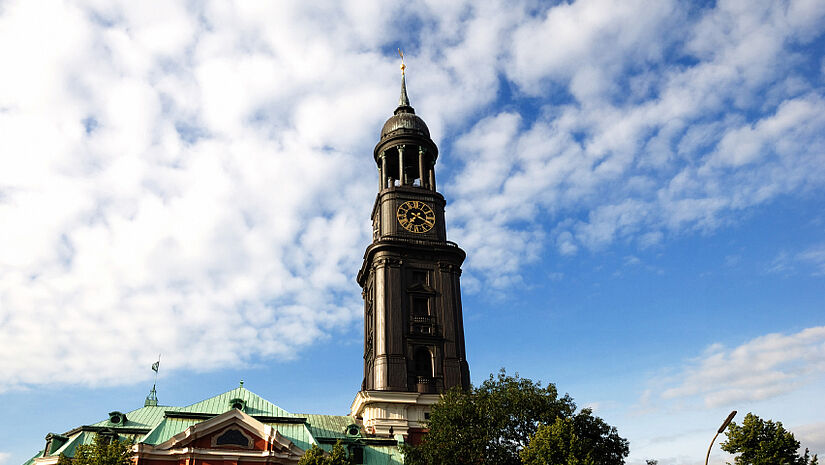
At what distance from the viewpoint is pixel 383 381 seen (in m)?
54.8

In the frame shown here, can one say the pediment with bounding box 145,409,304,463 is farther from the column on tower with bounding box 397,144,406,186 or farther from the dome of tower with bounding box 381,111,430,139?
the dome of tower with bounding box 381,111,430,139

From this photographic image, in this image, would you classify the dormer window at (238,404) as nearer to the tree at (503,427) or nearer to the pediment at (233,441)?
the pediment at (233,441)

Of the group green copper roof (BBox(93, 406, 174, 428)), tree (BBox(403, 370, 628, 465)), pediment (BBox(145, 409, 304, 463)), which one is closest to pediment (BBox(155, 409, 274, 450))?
pediment (BBox(145, 409, 304, 463))

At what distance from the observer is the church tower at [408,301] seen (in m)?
54.6

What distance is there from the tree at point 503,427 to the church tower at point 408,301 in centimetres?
1103

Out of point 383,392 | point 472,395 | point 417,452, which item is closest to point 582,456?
point 472,395

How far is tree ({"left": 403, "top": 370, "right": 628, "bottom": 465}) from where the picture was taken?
40.9 m

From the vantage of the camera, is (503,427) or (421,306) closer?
(503,427)

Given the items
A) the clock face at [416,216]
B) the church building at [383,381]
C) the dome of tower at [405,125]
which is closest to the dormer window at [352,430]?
the church building at [383,381]

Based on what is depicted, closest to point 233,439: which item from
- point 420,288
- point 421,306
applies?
point 421,306

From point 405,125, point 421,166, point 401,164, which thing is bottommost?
point 421,166

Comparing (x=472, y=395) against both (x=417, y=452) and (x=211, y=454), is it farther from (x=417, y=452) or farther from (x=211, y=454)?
(x=211, y=454)

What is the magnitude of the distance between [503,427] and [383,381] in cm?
1556

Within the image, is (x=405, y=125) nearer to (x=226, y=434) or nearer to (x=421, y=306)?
(x=421, y=306)
